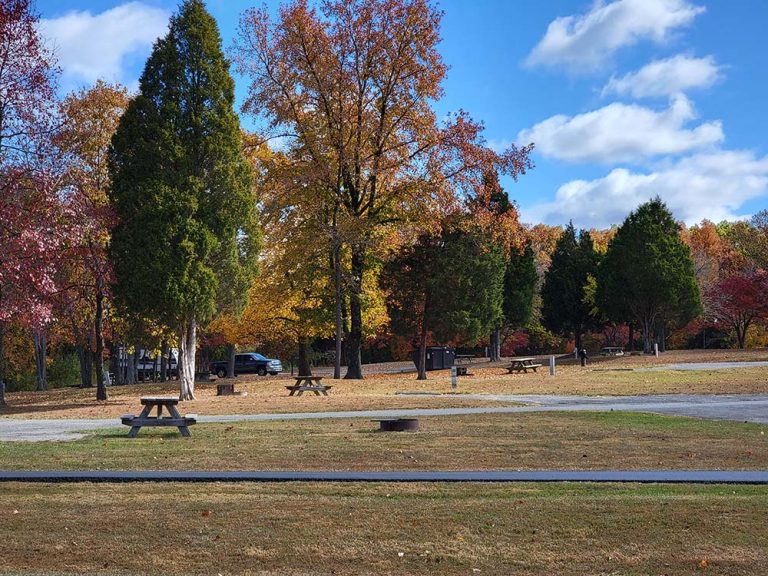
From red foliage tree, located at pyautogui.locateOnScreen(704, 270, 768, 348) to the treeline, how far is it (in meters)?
0.55

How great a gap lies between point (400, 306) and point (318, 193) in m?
10.4

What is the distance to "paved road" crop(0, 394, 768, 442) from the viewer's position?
1870 cm

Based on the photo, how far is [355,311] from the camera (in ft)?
134

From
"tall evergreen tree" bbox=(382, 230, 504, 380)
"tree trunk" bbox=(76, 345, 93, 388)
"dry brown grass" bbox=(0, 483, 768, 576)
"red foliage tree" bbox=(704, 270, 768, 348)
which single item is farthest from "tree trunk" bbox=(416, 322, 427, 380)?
"dry brown grass" bbox=(0, 483, 768, 576)

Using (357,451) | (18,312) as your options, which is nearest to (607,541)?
(357,451)

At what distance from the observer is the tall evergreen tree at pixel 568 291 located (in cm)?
6397

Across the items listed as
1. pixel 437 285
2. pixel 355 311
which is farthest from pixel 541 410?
pixel 437 285

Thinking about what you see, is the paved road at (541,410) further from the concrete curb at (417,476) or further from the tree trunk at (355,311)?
the tree trunk at (355,311)

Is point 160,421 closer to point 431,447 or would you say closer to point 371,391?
point 431,447

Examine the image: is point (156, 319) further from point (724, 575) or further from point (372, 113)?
point (724, 575)

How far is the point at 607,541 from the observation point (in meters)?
7.77

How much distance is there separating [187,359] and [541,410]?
13.9m

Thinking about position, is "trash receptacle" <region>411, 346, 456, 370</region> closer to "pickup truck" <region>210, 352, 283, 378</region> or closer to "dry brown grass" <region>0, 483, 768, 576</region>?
"pickup truck" <region>210, 352, 283, 378</region>

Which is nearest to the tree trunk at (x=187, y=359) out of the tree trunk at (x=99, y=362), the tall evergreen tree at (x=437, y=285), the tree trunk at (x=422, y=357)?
the tree trunk at (x=99, y=362)
